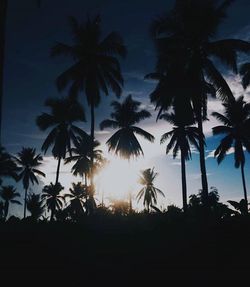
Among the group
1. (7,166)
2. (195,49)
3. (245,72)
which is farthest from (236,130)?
(7,166)

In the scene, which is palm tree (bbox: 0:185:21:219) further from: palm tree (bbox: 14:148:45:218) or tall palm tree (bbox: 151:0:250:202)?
tall palm tree (bbox: 151:0:250:202)

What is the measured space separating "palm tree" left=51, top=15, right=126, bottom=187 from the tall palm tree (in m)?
6.04

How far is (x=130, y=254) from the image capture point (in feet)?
20.3

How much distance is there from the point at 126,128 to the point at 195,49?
16.5m

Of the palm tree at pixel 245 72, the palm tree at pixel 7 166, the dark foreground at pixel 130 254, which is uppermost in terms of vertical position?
the palm tree at pixel 245 72

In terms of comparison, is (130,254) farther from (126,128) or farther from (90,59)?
(126,128)

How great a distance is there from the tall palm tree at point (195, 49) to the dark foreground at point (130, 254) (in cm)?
807

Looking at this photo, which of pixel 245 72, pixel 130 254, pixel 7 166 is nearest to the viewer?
pixel 130 254

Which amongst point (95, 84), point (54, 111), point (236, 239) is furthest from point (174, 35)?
point (54, 111)

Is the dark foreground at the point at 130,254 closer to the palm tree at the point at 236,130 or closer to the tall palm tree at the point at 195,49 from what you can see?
the tall palm tree at the point at 195,49

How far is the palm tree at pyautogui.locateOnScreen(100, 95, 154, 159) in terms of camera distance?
30.8 metres

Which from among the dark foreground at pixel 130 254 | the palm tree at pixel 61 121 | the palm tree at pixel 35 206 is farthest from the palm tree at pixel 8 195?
the dark foreground at pixel 130 254

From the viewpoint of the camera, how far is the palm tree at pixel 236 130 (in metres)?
31.2

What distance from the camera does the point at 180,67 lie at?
16062 mm
